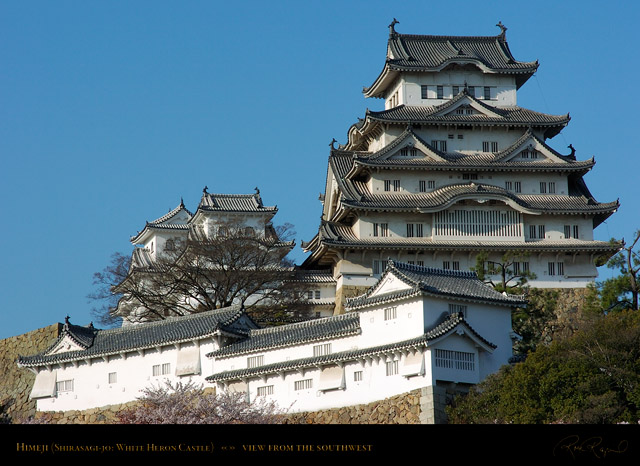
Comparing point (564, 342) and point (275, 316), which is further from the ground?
point (275, 316)

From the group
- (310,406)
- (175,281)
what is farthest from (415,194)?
(310,406)

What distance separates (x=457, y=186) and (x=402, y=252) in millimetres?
4918

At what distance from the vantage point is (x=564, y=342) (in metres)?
38.5

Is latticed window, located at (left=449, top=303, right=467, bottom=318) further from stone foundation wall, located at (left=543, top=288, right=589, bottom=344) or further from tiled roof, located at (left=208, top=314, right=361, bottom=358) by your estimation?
stone foundation wall, located at (left=543, top=288, right=589, bottom=344)

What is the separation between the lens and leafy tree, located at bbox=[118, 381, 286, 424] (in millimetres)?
38125

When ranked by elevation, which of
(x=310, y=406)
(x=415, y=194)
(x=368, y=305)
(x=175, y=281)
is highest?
(x=415, y=194)

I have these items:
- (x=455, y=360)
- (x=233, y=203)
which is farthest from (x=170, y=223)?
(x=455, y=360)

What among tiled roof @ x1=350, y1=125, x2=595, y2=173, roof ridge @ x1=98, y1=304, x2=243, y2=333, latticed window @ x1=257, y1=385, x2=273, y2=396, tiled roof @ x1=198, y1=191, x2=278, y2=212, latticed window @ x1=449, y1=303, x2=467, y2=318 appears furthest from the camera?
tiled roof @ x1=198, y1=191, x2=278, y2=212

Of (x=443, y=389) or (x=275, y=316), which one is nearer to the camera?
(x=443, y=389)

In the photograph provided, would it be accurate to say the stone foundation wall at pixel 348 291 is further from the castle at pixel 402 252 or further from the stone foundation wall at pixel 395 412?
the stone foundation wall at pixel 395 412

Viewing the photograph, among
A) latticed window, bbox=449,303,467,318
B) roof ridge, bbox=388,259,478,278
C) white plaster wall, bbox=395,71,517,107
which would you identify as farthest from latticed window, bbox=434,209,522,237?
latticed window, bbox=449,303,467,318

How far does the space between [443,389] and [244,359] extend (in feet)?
28.4
